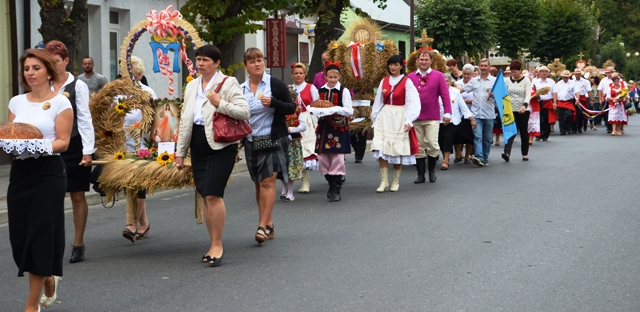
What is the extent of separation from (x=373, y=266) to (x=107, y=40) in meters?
15.8

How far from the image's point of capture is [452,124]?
54.6 feet

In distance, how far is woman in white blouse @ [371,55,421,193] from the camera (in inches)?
504

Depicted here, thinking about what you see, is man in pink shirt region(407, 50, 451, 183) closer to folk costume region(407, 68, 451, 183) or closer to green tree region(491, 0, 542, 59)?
folk costume region(407, 68, 451, 183)

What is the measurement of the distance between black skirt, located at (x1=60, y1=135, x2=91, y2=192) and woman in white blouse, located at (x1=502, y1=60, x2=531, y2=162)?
35.9 ft

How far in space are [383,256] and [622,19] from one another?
88.7 meters

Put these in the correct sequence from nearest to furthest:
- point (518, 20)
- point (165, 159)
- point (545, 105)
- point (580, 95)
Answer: point (165, 159) → point (545, 105) → point (580, 95) → point (518, 20)

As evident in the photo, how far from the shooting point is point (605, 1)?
9050 cm

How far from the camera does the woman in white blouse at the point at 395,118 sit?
12.8m

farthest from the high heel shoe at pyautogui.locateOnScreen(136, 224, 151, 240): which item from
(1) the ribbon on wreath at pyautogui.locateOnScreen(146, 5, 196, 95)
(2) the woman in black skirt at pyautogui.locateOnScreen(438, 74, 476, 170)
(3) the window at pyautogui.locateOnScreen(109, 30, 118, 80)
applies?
(3) the window at pyautogui.locateOnScreen(109, 30, 118, 80)

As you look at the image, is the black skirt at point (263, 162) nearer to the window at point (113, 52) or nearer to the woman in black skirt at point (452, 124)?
the woman in black skirt at point (452, 124)

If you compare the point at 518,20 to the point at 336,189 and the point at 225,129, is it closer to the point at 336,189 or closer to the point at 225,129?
the point at 336,189

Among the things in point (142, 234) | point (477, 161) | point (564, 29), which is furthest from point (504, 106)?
point (564, 29)

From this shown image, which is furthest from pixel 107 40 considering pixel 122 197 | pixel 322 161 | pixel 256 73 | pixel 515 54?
pixel 515 54

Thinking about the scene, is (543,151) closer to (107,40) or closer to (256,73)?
(107,40)
